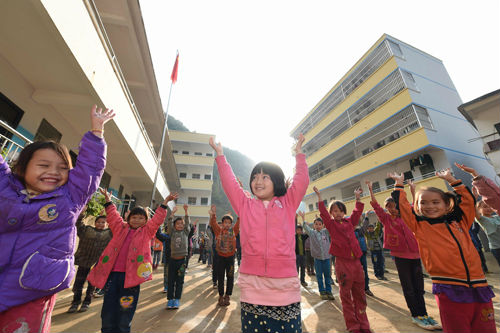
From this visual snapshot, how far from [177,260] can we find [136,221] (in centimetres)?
221

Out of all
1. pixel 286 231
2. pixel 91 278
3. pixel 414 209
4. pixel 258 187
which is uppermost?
pixel 258 187

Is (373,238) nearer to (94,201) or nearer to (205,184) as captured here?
(94,201)

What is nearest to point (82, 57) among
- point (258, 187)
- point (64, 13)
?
point (64, 13)

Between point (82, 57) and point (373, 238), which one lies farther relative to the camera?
point (373, 238)

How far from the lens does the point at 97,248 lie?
471cm

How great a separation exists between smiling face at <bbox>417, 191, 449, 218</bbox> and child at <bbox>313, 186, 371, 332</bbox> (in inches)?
48.2

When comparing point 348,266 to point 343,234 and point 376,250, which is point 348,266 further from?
point 376,250

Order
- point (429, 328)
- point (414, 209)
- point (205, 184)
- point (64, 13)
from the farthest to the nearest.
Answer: point (205, 184)
point (64, 13)
point (429, 328)
point (414, 209)

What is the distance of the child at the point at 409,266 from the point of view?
3.38 m

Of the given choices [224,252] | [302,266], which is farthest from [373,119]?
[224,252]

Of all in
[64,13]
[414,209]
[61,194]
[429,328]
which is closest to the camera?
[61,194]

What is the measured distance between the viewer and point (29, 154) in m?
1.63

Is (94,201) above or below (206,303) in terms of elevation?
above

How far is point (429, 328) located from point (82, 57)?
769 cm
